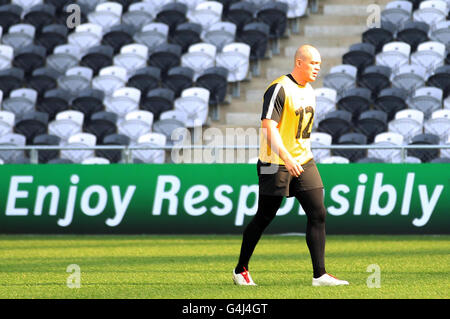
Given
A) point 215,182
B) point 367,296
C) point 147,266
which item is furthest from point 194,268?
point 215,182

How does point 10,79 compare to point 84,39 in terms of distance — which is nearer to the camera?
point 10,79

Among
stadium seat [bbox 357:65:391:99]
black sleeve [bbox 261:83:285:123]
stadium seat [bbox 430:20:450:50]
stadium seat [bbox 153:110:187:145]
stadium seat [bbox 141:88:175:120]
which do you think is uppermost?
black sleeve [bbox 261:83:285:123]

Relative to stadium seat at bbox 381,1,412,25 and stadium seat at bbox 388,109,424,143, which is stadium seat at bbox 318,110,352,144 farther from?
stadium seat at bbox 381,1,412,25

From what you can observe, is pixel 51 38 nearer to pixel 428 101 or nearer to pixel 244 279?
pixel 428 101

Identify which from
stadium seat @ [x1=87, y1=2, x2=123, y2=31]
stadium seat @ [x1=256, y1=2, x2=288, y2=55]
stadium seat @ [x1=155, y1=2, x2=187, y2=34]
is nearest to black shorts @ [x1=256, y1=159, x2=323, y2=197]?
stadium seat @ [x1=256, y1=2, x2=288, y2=55]

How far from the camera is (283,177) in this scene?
7332mm

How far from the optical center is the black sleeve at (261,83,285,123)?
23.8ft

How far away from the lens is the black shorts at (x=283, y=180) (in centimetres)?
732

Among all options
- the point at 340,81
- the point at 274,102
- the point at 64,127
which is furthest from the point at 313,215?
the point at 340,81

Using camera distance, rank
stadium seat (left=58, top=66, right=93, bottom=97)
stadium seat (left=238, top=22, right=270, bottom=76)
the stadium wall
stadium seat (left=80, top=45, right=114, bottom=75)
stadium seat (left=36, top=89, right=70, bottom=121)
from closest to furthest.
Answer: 1. the stadium wall
2. stadium seat (left=36, top=89, right=70, bottom=121)
3. stadium seat (left=58, top=66, right=93, bottom=97)
4. stadium seat (left=238, top=22, right=270, bottom=76)
5. stadium seat (left=80, top=45, right=114, bottom=75)

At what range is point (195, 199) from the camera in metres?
13.6

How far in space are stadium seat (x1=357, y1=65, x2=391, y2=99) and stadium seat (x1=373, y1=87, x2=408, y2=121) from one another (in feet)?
2.00

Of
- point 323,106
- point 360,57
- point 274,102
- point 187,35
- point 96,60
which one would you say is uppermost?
point 274,102

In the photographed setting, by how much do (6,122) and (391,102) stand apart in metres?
7.46
